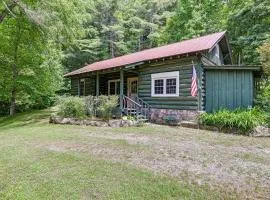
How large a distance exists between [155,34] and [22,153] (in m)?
27.3

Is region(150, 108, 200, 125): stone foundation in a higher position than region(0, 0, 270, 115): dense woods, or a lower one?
lower

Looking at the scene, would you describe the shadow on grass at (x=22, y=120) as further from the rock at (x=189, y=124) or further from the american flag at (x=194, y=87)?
the american flag at (x=194, y=87)

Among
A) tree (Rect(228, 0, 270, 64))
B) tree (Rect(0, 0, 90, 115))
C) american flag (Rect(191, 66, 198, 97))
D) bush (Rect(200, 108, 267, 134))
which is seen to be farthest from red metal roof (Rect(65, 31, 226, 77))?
tree (Rect(228, 0, 270, 64))

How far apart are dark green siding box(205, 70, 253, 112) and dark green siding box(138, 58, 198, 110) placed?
3.06 ft

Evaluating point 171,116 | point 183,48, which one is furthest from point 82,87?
point 171,116

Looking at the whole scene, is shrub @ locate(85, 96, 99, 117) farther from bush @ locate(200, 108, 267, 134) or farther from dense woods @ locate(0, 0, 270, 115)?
bush @ locate(200, 108, 267, 134)

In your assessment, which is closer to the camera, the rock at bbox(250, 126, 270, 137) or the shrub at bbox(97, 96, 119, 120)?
the rock at bbox(250, 126, 270, 137)

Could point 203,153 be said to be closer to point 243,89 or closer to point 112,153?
Result: point 112,153

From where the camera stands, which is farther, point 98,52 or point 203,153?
point 98,52

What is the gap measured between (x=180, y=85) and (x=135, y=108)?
2.69m

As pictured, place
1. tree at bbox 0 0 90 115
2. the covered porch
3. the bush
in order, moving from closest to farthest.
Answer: the bush → the covered porch → tree at bbox 0 0 90 115

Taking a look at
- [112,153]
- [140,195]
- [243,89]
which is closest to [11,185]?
[140,195]

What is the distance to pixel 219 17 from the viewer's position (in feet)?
97.5

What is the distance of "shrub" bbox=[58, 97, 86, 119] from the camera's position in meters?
14.1
